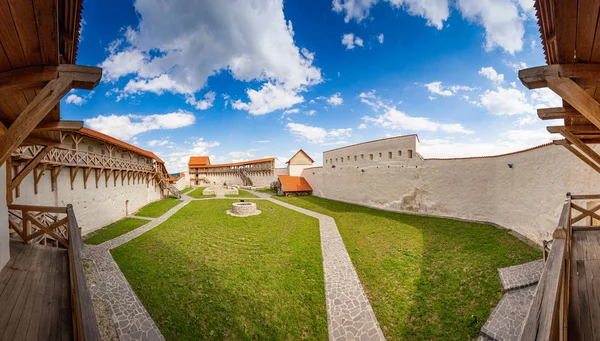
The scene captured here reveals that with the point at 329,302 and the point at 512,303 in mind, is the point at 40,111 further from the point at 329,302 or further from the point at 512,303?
the point at 512,303

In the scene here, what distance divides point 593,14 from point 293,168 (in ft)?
107

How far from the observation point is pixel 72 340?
9.20 feet

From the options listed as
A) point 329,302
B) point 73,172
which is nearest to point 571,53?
point 329,302

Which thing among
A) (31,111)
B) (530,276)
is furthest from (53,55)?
(530,276)

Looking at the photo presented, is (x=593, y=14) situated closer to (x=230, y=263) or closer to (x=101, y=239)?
(x=230, y=263)

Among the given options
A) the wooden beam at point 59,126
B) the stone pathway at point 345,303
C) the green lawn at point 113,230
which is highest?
the wooden beam at point 59,126

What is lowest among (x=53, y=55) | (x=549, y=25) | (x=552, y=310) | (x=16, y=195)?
(x=552, y=310)

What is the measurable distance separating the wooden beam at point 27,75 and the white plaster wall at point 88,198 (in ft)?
29.7

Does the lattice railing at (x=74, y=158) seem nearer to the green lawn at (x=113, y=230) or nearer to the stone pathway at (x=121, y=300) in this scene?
the green lawn at (x=113, y=230)

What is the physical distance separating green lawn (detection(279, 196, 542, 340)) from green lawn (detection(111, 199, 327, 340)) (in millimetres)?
1943

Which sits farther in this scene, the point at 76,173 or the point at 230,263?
the point at 76,173

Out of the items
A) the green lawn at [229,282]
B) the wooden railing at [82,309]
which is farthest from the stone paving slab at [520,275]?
the wooden railing at [82,309]

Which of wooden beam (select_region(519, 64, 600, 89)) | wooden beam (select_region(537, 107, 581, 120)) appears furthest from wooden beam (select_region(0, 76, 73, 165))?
wooden beam (select_region(537, 107, 581, 120))

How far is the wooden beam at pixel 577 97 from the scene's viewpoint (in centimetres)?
224
